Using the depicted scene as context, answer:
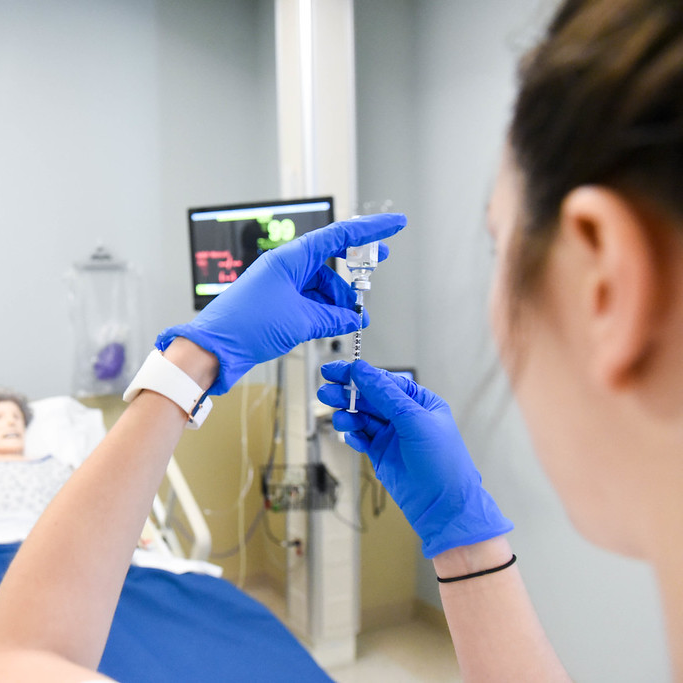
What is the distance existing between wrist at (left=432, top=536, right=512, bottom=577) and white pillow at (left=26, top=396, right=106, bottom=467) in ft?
5.41

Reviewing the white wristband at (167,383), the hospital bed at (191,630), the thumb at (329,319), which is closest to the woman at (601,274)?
the white wristband at (167,383)

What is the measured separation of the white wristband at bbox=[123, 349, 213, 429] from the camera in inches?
27.9

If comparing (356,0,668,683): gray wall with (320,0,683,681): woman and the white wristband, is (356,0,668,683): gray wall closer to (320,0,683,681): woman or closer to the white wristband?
the white wristband

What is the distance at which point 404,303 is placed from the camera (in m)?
2.34

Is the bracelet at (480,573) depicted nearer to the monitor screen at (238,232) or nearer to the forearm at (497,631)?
the forearm at (497,631)

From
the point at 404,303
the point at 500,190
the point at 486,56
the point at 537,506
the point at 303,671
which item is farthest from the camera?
the point at 404,303

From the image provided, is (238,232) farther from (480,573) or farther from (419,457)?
(480,573)

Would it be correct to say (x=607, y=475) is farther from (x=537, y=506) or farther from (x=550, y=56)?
(x=537, y=506)

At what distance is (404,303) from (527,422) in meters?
1.91

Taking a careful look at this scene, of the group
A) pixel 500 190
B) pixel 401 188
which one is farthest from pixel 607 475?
pixel 401 188

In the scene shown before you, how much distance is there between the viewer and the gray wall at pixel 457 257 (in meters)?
1.50

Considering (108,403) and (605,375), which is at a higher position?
(605,375)

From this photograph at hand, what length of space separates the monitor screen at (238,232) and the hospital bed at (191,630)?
766mm

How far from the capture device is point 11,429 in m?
1.96
